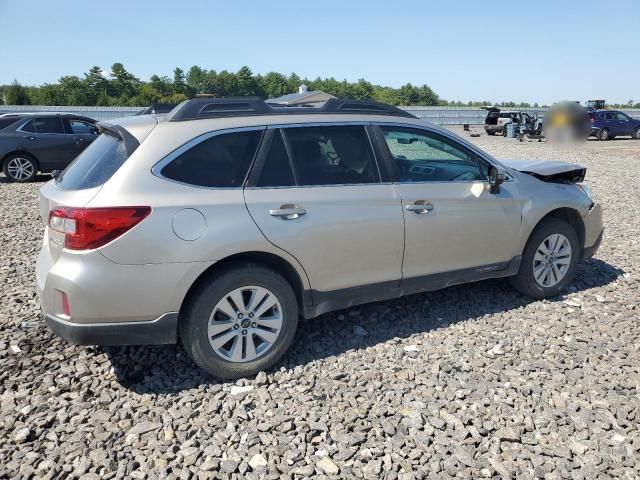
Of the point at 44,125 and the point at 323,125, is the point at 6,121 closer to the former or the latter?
the point at 44,125

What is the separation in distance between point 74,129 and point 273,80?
96379mm

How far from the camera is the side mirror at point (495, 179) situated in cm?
421

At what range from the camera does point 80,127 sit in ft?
41.6


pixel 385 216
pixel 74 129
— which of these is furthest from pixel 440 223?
pixel 74 129

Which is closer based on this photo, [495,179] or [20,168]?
[495,179]

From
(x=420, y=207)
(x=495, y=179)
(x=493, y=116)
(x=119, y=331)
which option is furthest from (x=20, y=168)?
(x=493, y=116)

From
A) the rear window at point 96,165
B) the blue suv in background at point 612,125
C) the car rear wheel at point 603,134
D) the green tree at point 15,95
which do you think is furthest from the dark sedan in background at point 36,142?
the green tree at point 15,95

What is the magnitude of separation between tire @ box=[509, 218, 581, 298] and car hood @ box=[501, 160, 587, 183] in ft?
1.33

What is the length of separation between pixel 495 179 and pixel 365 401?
2105 millimetres

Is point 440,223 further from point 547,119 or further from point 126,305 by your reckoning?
point 547,119

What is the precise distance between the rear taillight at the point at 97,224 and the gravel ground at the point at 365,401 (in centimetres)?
103

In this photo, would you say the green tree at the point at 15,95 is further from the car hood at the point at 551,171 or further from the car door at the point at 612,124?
the car hood at the point at 551,171

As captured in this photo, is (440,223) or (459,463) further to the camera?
(440,223)

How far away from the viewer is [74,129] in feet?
41.2
